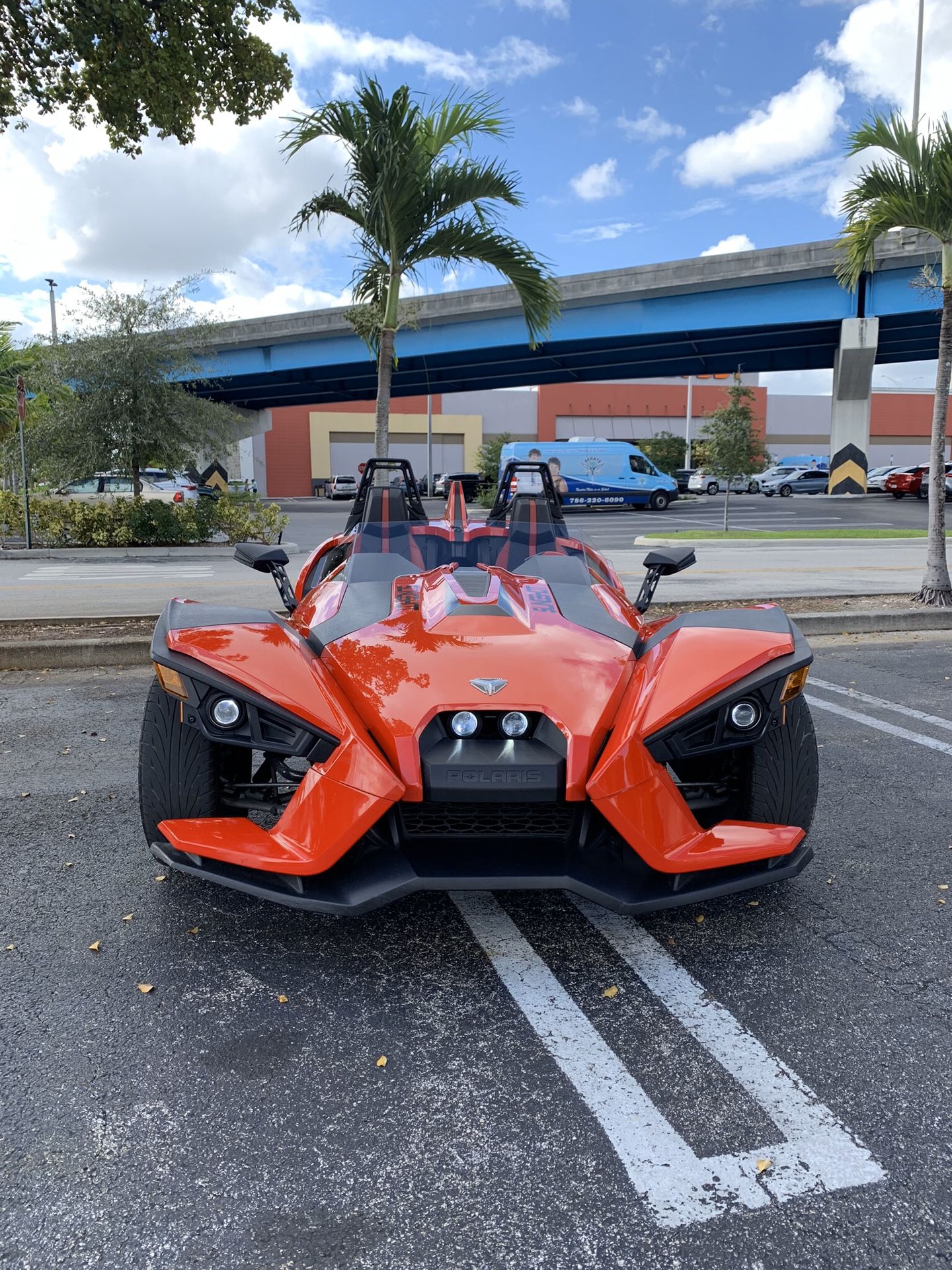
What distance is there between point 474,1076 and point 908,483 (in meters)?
36.2

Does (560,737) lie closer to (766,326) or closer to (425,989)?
(425,989)

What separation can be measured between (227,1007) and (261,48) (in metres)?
7.91

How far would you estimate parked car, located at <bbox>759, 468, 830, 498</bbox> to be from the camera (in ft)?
141

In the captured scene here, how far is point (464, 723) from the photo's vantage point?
2.57 meters

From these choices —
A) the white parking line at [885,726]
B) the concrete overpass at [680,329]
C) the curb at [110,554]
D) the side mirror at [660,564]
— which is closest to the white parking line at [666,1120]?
the side mirror at [660,564]

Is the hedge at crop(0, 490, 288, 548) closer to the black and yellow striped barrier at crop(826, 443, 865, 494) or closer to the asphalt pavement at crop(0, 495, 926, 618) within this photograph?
the asphalt pavement at crop(0, 495, 926, 618)

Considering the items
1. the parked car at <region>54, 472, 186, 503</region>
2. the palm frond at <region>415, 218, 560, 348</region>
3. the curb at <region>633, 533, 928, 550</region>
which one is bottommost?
the curb at <region>633, 533, 928, 550</region>

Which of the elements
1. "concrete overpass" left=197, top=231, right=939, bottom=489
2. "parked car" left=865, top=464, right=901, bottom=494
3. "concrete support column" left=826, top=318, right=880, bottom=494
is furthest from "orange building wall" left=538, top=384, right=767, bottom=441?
"concrete support column" left=826, top=318, right=880, bottom=494

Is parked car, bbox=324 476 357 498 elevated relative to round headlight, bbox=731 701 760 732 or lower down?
Answer: elevated

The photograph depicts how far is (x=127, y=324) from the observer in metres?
16.5

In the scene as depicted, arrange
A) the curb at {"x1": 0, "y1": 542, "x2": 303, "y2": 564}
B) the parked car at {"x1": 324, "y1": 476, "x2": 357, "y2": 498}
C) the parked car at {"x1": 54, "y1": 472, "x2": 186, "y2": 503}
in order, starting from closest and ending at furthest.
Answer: the curb at {"x1": 0, "y1": 542, "x2": 303, "y2": 564} < the parked car at {"x1": 54, "y1": 472, "x2": 186, "y2": 503} < the parked car at {"x1": 324, "y1": 476, "x2": 357, "y2": 498}

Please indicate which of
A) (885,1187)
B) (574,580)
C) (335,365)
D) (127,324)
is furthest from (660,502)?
(885,1187)

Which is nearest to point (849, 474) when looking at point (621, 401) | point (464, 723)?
point (621, 401)

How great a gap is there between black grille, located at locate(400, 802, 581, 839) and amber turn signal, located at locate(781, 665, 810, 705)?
2.63 feet
